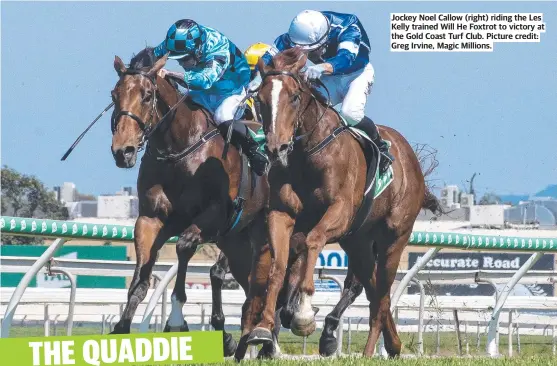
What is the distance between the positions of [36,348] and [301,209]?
2082mm

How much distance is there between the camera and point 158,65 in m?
7.07

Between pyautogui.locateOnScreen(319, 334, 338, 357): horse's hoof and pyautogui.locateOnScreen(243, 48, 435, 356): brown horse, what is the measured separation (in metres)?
0.26

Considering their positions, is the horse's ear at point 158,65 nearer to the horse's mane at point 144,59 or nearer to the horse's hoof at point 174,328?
the horse's mane at point 144,59

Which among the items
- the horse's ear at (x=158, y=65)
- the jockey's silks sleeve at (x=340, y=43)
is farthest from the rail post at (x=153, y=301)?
the jockey's silks sleeve at (x=340, y=43)

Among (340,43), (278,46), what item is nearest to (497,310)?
(340,43)

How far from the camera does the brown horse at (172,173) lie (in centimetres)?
671

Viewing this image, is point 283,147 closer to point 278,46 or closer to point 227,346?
point 278,46

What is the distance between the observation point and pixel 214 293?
802 cm

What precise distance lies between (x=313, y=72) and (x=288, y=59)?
222 mm

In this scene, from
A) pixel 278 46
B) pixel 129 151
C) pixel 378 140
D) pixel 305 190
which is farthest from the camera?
pixel 378 140

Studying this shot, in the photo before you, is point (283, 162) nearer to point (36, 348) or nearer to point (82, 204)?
point (36, 348)

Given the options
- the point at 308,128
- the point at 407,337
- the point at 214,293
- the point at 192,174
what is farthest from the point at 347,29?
the point at 407,337

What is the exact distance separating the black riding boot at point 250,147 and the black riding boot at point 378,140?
0.65m

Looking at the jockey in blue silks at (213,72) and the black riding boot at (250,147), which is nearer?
the jockey in blue silks at (213,72)
